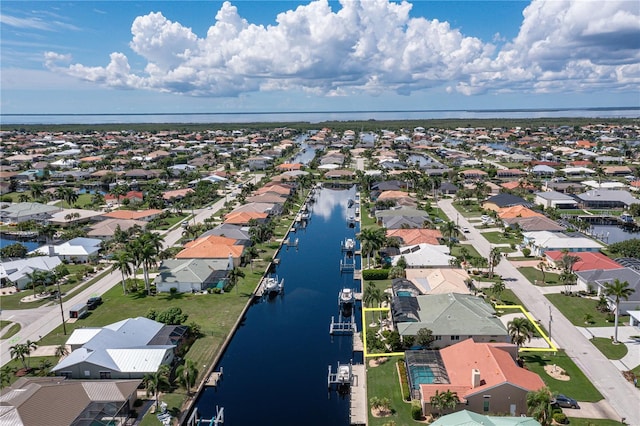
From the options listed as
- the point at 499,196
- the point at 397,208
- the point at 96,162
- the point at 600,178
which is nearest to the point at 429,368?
the point at 397,208

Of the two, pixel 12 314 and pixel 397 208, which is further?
pixel 397 208

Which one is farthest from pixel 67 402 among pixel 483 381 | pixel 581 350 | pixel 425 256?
pixel 425 256

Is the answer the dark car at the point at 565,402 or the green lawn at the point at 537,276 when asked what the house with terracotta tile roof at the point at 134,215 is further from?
the dark car at the point at 565,402

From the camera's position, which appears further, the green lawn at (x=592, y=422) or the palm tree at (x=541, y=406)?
the green lawn at (x=592, y=422)

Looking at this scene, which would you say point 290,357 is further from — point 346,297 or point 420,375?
point 420,375

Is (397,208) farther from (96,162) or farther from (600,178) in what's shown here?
(96,162)

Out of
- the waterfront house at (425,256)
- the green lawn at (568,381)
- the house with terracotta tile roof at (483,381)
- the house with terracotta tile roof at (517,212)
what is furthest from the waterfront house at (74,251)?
the house with terracotta tile roof at (517,212)

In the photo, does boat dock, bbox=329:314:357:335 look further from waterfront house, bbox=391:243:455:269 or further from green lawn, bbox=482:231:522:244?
green lawn, bbox=482:231:522:244
